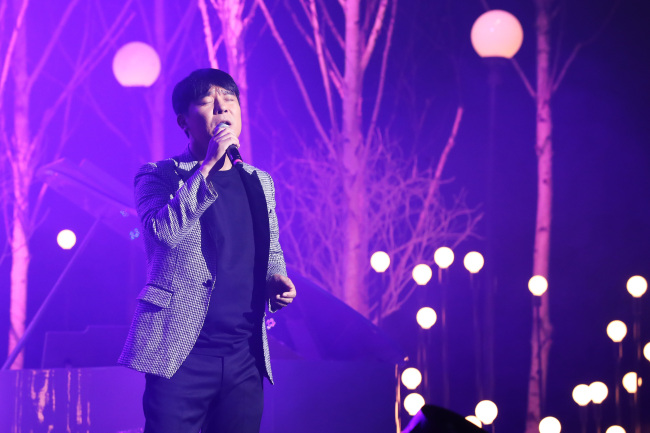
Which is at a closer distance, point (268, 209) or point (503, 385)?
point (268, 209)

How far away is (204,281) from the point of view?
1715mm

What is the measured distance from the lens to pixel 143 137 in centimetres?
778

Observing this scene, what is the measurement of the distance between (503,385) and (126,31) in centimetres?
609

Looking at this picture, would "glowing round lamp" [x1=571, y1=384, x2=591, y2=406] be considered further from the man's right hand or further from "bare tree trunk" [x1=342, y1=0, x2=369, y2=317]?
the man's right hand

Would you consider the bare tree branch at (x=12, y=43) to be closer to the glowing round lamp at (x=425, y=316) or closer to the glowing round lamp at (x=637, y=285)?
the glowing round lamp at (x=425, y=316)

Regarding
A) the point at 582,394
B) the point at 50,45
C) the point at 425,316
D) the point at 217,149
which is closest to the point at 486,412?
the point at 582,394

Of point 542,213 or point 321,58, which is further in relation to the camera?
point 321,58

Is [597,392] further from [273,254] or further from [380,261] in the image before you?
[273,254]

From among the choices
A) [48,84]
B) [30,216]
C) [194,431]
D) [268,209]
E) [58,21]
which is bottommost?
[194,431]

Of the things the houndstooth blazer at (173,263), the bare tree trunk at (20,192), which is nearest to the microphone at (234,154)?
the houndstooth blazer at (173,263)

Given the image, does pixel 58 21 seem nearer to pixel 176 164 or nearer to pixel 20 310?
pixel 20 310

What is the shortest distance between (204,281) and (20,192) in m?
6.05

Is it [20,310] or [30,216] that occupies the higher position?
[30,216]

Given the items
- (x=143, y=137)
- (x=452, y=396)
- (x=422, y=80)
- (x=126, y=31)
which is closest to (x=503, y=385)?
(x=452, y=396)
